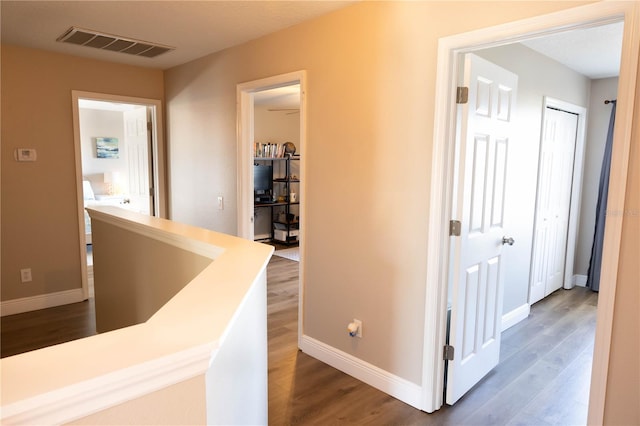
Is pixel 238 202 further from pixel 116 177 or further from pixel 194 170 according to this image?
pixel 116 177

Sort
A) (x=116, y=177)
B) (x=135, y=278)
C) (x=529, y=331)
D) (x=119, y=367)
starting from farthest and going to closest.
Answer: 1. (x=116, y=177)
2. (x=529, y=331)
3. (x=135, y=278)
4. (x=119, y=367)

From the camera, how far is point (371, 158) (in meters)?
2.44

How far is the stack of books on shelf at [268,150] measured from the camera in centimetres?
670

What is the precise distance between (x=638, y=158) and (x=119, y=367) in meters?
1.78

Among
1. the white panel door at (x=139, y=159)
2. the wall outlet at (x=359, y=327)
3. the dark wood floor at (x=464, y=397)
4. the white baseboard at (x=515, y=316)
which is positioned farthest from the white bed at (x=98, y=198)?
the white baseboard at (x=515, y=316)

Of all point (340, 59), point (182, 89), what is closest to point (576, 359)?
point (340, 59)

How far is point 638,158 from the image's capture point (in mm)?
1504

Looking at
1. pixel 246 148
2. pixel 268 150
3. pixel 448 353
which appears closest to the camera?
pixel 448 353

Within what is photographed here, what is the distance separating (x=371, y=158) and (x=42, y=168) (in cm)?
316

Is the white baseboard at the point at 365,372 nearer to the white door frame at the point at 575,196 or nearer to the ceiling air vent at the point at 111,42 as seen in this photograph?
the ceiling air vent at the point at 111,42

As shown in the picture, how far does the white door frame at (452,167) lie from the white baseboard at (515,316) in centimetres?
146

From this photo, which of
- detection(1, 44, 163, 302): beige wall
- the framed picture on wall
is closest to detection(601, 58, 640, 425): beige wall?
detection(1, 44, 163, 302): beige wall

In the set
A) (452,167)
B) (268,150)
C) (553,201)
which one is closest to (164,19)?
(452,167)

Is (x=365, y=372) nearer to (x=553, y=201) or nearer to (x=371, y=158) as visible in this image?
(x=371, y=158)
